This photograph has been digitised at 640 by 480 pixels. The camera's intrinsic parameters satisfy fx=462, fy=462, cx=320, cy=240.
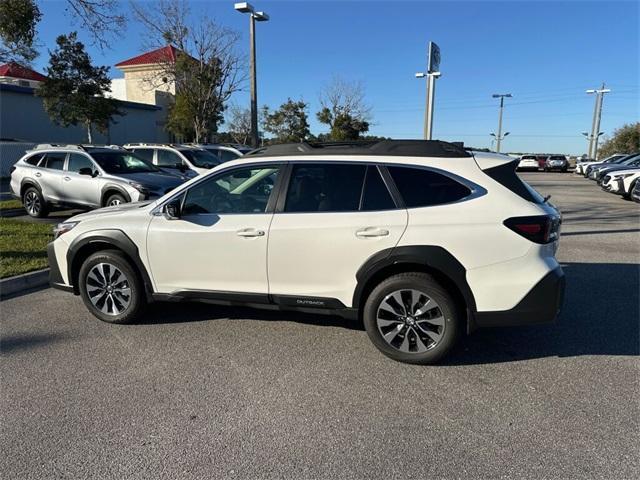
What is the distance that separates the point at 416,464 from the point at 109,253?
11.3 ft

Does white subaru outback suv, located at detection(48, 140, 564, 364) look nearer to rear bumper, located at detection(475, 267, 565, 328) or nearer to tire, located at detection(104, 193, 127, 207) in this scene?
rear bumper, located at detection(475, 267, 565, 328)

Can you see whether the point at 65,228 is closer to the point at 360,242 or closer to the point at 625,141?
the point at 360,242

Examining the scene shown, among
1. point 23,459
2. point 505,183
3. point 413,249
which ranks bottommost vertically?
point 23,459

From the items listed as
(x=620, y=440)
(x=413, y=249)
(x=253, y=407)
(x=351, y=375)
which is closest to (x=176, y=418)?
(x=253, y=407)

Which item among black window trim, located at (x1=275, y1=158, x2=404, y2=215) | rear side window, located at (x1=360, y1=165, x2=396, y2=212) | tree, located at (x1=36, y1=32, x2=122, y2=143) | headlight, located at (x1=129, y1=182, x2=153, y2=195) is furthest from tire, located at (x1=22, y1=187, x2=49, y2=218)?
tree, located at (x1=36, y1=32, x2=122, y2=143)

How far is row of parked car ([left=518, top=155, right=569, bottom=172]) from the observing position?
37.0 m

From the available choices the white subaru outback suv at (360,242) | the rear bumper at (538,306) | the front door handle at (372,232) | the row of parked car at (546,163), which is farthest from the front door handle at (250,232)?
the row of parked car at (546,163)

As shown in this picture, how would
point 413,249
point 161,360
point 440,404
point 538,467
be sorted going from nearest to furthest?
point 538,467 < point 440,404 < point 413,249 < point 161,360

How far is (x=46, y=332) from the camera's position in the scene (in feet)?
14.6

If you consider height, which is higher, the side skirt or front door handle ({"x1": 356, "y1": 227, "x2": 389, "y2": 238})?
front door handle ({"x1": 356, "y1": 227, "x2": 389, "y2": 238})

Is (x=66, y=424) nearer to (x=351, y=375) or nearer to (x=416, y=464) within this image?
(x=351, y=375)

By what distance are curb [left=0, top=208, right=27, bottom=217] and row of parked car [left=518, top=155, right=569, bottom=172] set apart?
34.8m

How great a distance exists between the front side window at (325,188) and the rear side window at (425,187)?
33 centimetres

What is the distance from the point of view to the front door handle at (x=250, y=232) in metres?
3.99
